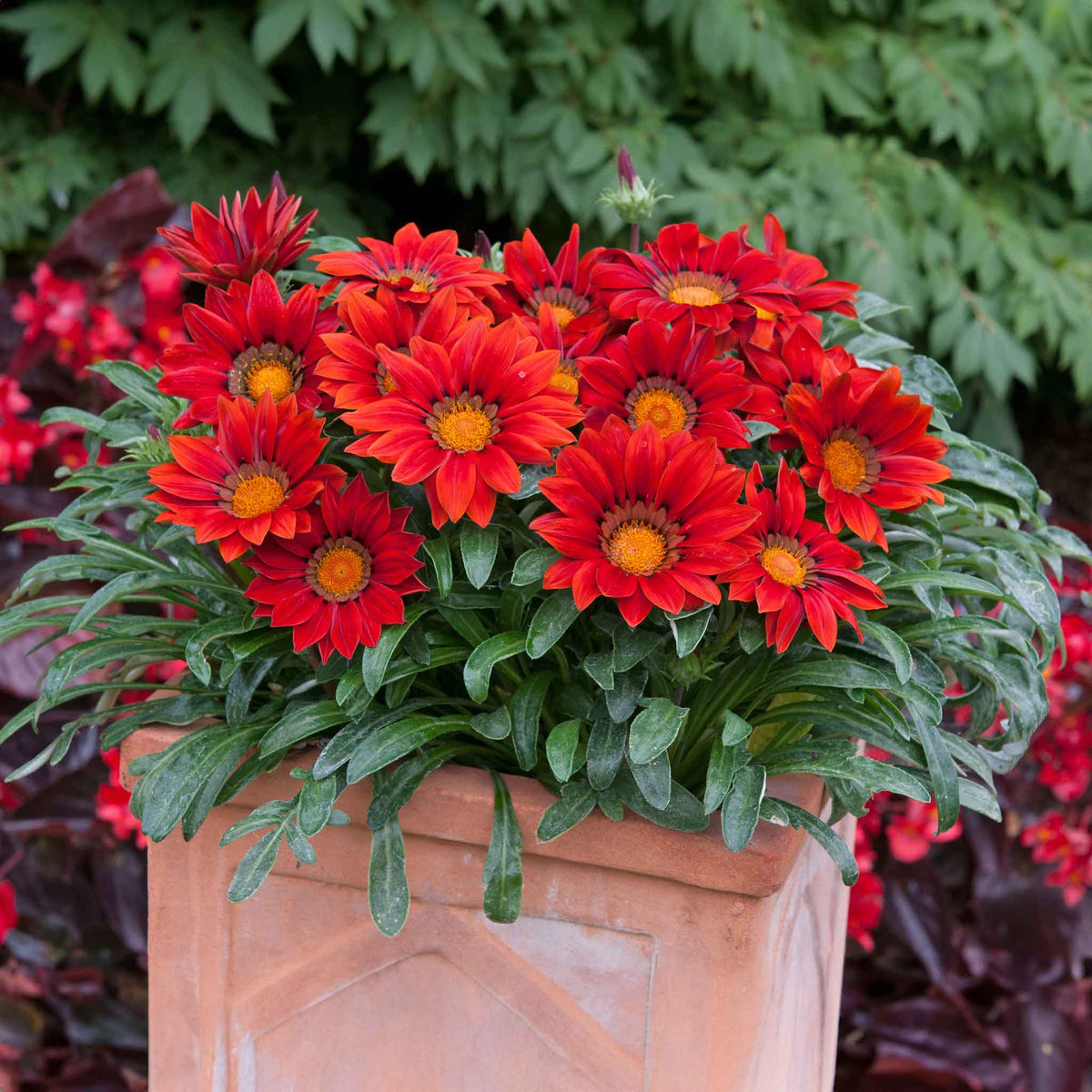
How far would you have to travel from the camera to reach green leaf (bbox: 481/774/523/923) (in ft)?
2.74

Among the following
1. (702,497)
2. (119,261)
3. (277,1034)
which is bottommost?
(277,1034)

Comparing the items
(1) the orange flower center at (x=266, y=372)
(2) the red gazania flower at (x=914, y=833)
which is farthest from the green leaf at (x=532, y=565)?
(2) the red gazania flower at (x=914, y=833)

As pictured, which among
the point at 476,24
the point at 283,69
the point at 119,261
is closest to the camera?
the point at 119,261

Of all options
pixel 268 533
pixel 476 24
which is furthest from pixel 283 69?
pixel 268 533

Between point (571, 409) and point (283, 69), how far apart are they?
1.66 metres

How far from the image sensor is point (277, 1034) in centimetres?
95

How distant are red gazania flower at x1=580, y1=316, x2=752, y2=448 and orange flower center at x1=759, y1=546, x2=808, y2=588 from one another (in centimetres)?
8

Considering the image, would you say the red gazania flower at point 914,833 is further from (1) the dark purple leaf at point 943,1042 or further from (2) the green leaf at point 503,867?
(2) the green leaf at point 503,867

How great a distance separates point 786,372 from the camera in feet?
2.94

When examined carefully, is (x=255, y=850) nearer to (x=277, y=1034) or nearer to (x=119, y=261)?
(x=277, y=1034)

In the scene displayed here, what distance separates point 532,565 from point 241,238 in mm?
333

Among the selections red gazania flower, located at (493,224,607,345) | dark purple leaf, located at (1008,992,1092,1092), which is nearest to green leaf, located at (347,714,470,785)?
red gazania flower, located at (493,224,607,345)

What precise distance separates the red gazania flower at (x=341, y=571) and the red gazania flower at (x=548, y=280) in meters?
0.24

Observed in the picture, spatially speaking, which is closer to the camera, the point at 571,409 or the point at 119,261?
the point at 571,409
